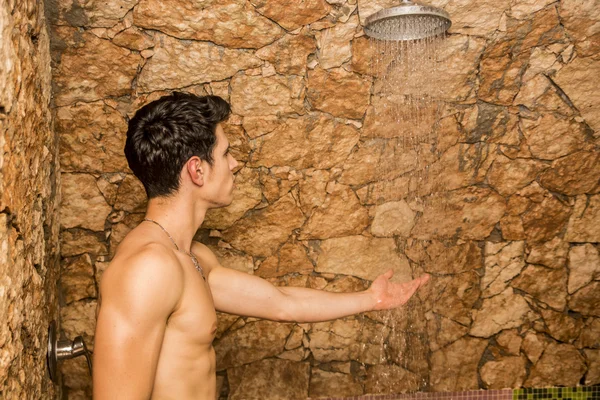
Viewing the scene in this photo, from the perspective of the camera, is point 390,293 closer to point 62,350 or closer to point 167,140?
point 167,140

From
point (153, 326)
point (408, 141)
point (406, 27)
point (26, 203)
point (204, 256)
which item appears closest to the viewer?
point (153, 326)

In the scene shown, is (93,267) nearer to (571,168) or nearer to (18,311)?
(18,311)

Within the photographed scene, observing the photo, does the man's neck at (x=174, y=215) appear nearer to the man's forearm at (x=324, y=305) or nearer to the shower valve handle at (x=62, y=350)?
the shower valve handle at (x=62, y=350)

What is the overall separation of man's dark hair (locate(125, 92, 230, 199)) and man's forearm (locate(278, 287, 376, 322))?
1.96ft

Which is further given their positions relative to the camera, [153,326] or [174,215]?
[174,215]

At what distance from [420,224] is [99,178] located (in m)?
1.34

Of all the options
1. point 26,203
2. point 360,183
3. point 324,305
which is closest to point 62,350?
point 26,203

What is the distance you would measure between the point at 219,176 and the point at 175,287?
420mm

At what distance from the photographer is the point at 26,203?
1.85m

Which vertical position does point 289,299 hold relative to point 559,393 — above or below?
above

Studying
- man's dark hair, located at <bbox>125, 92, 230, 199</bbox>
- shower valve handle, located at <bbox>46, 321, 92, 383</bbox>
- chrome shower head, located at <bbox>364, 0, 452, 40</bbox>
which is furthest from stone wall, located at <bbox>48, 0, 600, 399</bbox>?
shower valve handle, located at <bbox>46, 321, 92, 383</bbox>

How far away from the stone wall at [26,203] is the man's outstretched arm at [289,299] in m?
0.56

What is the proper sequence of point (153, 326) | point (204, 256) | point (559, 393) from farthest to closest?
point (559, 393) → point (204, 256) → point (153, 326)

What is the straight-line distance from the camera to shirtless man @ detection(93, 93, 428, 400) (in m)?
1.57
